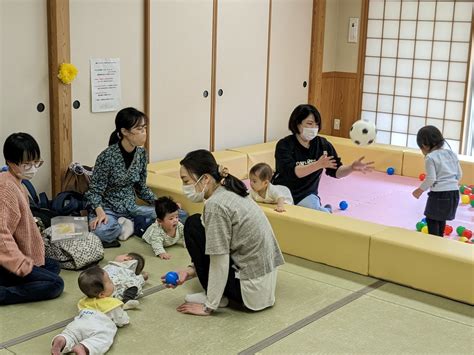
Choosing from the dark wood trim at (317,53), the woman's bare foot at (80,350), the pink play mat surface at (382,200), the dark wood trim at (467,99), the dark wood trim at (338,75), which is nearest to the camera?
the woman's bare foot at (80,350)

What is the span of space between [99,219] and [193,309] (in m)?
1.30

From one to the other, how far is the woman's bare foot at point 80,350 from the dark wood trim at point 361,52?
5570 mm

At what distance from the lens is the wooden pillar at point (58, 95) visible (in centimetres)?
479

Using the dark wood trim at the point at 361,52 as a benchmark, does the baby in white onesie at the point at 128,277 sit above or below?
below


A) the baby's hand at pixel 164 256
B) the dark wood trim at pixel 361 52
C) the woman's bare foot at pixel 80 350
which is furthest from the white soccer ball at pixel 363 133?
the woman's bare foot at pixel 80 350

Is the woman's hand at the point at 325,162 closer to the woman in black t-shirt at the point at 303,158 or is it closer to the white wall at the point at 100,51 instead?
the woman in black t-shirt at the point at 303,158

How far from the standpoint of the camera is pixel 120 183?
179 inches

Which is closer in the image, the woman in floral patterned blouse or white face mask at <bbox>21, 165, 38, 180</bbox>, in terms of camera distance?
white face mask at <bbox>21, 165, 38, 180</bbox>

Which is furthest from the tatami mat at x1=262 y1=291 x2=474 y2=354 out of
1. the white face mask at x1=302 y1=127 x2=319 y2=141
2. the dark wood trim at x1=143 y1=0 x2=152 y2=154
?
the dark wood trim at x1=143 y1=0 x2=152 y2=154

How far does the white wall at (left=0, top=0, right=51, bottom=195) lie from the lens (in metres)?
4.57

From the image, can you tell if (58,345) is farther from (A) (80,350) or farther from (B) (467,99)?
(B) (467,99)

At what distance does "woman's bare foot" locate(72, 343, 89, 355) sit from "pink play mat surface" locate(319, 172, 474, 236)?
3021mm

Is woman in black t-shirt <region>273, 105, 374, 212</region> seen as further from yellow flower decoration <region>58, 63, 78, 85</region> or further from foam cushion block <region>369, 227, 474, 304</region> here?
yellow flower decoration <region>58, 63, 78, 85</region>

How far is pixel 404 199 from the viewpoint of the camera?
5941mm
